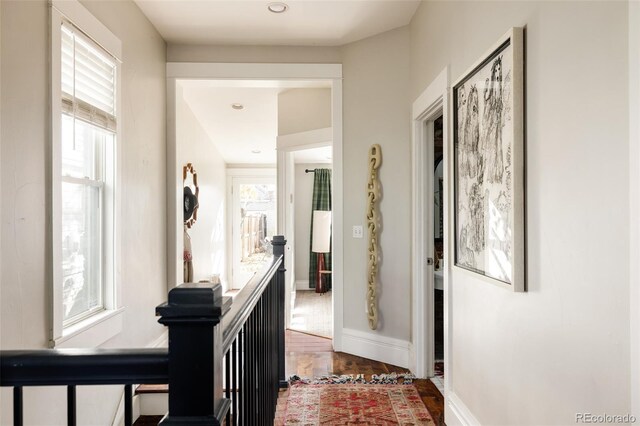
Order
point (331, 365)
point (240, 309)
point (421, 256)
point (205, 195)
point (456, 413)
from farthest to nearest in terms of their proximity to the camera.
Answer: point (205, 195) → point (331, 365) → point (421, 256) → point (456, 413) → point (240, 309)

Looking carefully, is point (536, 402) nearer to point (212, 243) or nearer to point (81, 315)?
point (81, 315)

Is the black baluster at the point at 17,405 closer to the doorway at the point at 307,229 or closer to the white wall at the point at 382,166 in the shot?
the white wall at the point at 382,166

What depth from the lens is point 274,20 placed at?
10.2 ft

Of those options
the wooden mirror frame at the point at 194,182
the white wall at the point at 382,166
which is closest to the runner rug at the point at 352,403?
the white wall at the point at 382,166

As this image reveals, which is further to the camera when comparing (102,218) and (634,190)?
(102,218)

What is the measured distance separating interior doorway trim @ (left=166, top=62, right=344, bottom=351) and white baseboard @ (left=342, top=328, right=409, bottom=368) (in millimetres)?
94

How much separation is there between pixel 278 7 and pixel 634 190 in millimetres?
2582

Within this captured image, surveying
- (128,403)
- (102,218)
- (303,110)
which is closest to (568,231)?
(128,403)

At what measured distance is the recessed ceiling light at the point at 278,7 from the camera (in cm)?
287

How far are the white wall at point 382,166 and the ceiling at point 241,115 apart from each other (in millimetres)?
436

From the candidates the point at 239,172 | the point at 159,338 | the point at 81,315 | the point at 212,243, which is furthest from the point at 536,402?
the point at 239,172

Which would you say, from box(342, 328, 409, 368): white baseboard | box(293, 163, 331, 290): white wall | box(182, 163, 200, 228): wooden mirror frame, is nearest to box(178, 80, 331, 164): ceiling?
box(293, 163, 331, 290): white wall

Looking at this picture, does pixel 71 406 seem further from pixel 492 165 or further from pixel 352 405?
pixel 352 405

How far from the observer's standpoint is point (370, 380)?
2949mm
